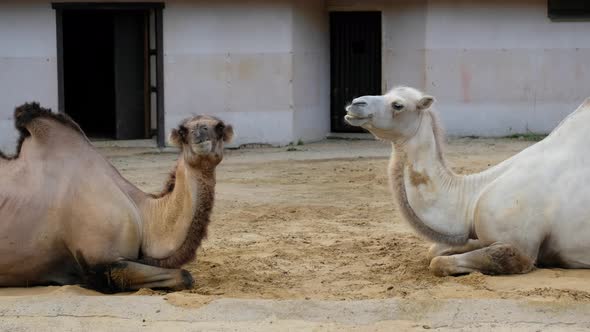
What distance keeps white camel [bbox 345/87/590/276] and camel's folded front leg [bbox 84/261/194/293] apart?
66.9 inches

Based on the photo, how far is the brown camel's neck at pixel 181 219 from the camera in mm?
7883

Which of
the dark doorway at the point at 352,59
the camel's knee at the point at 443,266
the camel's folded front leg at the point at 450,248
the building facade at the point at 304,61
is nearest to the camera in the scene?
the camel's knee at the point at 443,266

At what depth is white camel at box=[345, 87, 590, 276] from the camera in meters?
8.34

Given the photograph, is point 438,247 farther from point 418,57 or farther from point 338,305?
point 418,57

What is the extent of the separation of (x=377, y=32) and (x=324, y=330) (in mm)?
14064

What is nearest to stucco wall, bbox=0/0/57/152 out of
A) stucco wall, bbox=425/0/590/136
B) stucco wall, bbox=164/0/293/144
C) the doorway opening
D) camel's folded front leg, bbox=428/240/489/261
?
the doorway opening

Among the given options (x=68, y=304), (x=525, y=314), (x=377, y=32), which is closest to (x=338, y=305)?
(x=525, y=314)

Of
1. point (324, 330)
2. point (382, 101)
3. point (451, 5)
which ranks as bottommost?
point (324, 330)

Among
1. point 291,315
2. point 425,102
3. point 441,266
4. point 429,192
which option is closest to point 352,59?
point 425,102

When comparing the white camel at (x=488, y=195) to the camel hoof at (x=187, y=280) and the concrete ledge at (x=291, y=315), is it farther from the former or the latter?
the camel hoof at (x=187, y=280)

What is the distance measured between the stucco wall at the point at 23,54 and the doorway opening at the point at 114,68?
0.20m

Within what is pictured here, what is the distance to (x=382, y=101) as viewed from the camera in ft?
28.4

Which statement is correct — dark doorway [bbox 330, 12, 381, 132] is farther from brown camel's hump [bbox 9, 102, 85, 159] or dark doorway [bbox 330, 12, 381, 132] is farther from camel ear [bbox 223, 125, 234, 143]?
camel ear [bbox 223, 125, 234, 143]

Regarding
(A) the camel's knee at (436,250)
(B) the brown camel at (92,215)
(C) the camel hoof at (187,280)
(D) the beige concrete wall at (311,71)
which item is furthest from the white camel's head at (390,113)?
(D) the beige concrete wall at (311,71)
